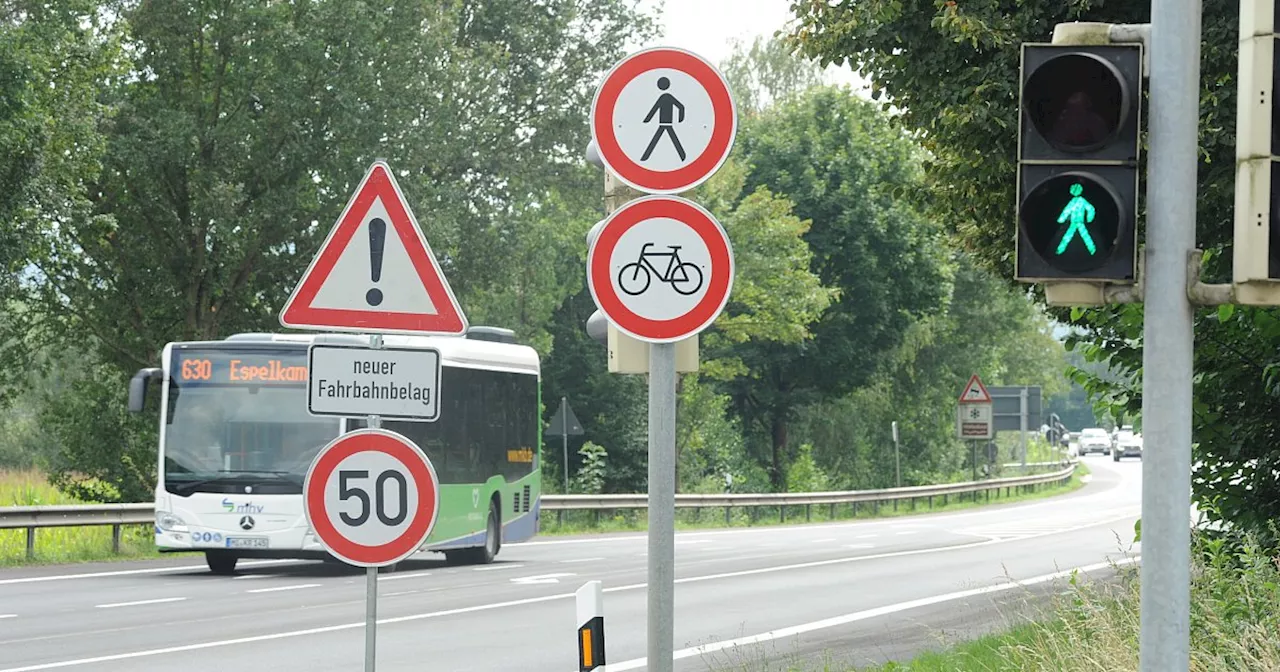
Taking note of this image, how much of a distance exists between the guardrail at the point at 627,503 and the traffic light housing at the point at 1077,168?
18.3 metres

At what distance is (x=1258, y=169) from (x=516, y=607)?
1329cm

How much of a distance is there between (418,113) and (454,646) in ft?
75.4

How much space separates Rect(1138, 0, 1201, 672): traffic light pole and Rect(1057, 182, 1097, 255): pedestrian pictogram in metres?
0.29

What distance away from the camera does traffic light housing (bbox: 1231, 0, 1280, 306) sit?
5.59 metres

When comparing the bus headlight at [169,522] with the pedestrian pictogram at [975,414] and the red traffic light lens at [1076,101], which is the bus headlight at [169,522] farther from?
the pedestrian pictogram at [975,414]

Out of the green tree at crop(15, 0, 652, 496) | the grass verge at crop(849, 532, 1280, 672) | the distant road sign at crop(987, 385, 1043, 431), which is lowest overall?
the grass verge at crop(849, 532, 1280, 672)

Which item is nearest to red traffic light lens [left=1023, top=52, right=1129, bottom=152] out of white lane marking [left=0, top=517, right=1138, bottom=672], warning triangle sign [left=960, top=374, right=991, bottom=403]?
white lane marking [left=0, top=517, right=1138, bottom=672]

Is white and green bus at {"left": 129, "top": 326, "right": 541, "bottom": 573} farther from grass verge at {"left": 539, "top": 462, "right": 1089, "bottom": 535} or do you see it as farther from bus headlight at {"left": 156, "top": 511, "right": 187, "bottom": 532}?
grass verge at {"left": 539, "top": 462, "right": 1089, "bottom": 535}

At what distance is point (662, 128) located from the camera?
283 inches

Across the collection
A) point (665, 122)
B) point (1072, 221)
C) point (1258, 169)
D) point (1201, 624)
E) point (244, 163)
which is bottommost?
point (1201, 624)

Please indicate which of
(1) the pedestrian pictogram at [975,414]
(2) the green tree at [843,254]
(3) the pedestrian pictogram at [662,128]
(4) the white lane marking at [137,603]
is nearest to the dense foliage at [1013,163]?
(3) the pedestrian pictogram at [662,128]

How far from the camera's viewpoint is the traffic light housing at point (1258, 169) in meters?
5.59

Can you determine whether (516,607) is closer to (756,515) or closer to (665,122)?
(665,122)

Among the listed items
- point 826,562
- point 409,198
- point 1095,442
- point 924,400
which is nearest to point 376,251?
point 826,562
